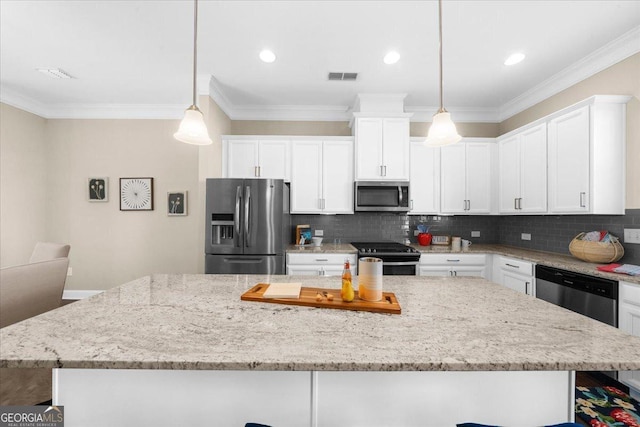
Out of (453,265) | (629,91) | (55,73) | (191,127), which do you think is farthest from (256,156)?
(629,91)

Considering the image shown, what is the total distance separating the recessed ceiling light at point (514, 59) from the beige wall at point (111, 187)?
408 cm

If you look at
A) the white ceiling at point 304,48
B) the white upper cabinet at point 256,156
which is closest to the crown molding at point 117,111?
the white ceiling at point 304,48

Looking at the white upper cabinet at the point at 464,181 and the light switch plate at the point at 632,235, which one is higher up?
the white upper cabinet at the point at 464,181

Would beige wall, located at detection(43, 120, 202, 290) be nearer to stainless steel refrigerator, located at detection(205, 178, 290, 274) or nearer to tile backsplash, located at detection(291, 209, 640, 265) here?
stainless steel refrigerator, located at detection(205, 178, 290, 274)

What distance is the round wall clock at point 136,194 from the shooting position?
438 cm

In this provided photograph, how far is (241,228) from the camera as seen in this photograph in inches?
131

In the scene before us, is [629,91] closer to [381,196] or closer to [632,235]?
[632,235]

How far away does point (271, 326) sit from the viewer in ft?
3.58

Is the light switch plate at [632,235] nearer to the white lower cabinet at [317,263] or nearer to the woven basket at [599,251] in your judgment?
the woven basket at [599,251]

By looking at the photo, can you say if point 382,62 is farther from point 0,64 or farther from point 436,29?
point 0,64

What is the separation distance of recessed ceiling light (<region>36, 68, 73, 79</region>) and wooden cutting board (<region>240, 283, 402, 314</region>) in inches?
144

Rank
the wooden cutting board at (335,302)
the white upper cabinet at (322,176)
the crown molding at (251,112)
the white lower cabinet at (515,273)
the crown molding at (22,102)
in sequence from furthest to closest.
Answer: the crown molding at (251,112) → the white upper cabinet at (322,176) → the crown molding at (22,102) → the white lower cabinet at (515,273) → the wooden cutting board at (335,302)

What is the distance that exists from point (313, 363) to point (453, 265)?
3209mm

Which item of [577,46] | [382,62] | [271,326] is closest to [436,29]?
[382,62]
